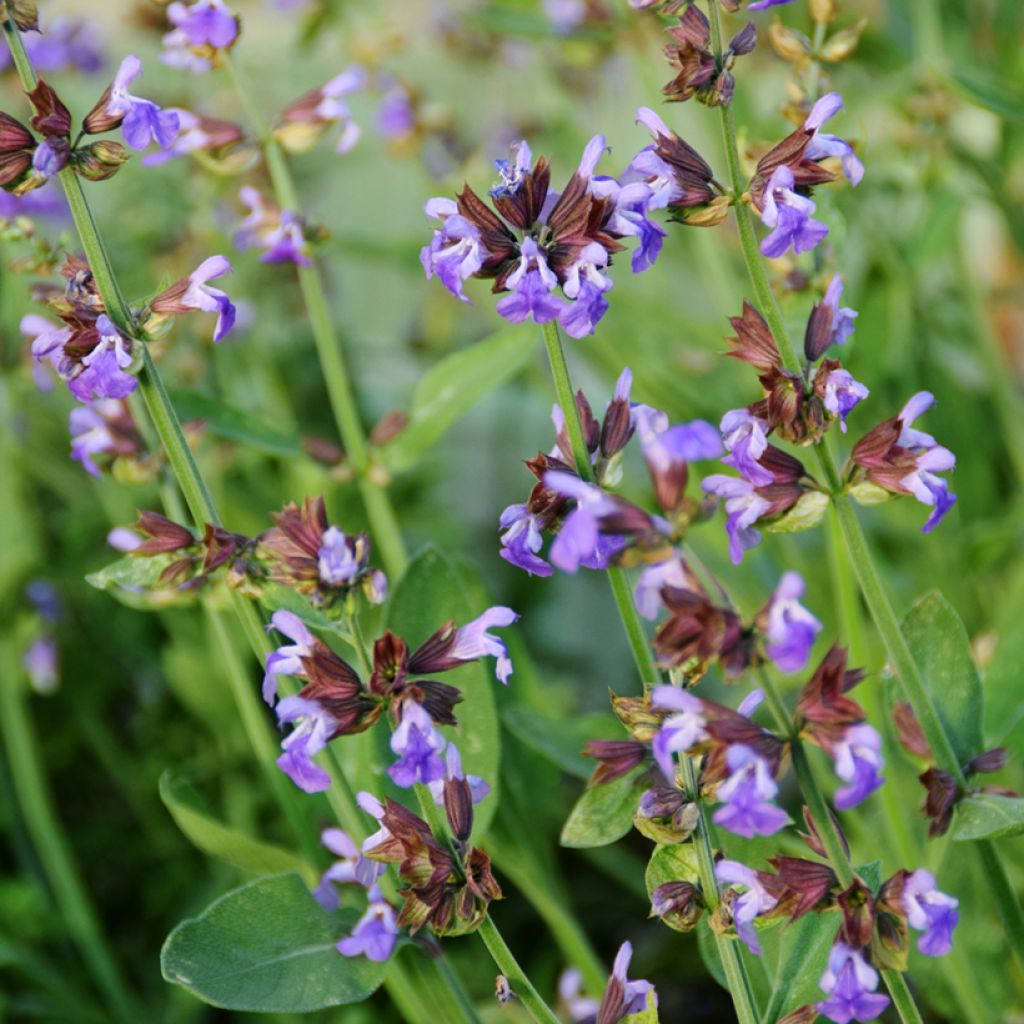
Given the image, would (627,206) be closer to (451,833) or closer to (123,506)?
(451,833)

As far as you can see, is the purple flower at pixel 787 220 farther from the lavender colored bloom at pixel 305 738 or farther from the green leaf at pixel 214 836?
the green leaf at pixel 214 836

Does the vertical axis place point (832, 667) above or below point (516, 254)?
below

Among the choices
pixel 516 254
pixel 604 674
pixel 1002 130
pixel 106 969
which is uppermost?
pixel 516 254

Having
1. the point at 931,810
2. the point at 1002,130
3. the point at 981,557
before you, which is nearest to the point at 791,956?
the point at 931,810

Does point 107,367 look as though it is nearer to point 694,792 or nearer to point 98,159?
point 98,159

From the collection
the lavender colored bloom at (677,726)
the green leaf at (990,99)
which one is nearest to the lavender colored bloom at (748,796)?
the lavender colored bloom at (677,726)

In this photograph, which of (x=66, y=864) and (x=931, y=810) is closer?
(x=931, y=810)

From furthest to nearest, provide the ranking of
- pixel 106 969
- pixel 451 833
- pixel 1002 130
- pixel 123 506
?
pixel 123 506, pixel 1002 130, pixel 106 969, pixel 451 833

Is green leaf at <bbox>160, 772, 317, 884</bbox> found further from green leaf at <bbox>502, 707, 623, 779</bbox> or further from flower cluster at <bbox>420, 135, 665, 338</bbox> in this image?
flower cluster at <bbox>420, 135, 665, 338</bbox>
